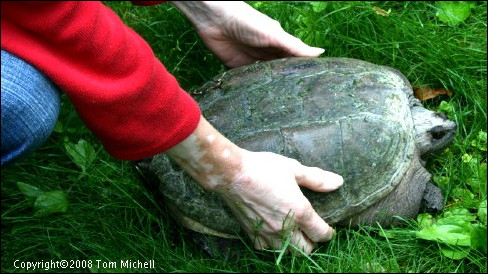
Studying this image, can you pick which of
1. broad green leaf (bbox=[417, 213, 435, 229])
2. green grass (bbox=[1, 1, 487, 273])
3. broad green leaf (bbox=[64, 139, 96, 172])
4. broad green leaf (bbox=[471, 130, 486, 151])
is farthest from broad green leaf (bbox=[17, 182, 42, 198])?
broad green leaf (bbox=[471, 130, 486, 151])

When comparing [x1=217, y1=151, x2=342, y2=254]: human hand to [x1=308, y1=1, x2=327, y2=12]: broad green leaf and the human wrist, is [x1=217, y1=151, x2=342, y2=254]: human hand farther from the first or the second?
[x1=308, y1=1, x2=327, y2=12]: broad green leaf

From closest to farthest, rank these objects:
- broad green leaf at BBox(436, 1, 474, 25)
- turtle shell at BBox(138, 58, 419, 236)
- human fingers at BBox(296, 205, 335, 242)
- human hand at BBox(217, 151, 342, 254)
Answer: human hand at BBox(217, 151, 342, 254) → human fingers at BBox(296, 205, 335, 242) → turtle shell at BBox(138, 58, 419, 236) → broad green leaf at BBox(436, 1, 474, 25)

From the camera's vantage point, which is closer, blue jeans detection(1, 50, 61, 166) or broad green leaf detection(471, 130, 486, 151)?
blue jeans detection(1, 50, 61, 166)

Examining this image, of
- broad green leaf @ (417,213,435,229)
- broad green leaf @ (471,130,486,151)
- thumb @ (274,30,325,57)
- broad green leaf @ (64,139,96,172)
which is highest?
thumb @ (274,30,325,57)

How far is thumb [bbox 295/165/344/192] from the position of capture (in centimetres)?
173

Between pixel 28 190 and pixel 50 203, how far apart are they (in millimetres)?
104

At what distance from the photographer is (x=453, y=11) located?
2.40 metres

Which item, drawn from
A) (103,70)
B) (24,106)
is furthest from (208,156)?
(24,106)

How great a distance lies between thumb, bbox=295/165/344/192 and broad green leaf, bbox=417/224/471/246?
267 millimetres

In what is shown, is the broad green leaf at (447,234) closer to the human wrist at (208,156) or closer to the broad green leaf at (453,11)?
the human wrist at (208,156)

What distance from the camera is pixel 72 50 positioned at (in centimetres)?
136

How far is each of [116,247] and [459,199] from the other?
1017 mm

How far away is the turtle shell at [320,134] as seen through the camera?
1.82 meters

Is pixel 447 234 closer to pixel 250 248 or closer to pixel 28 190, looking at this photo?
pixel 250 248
